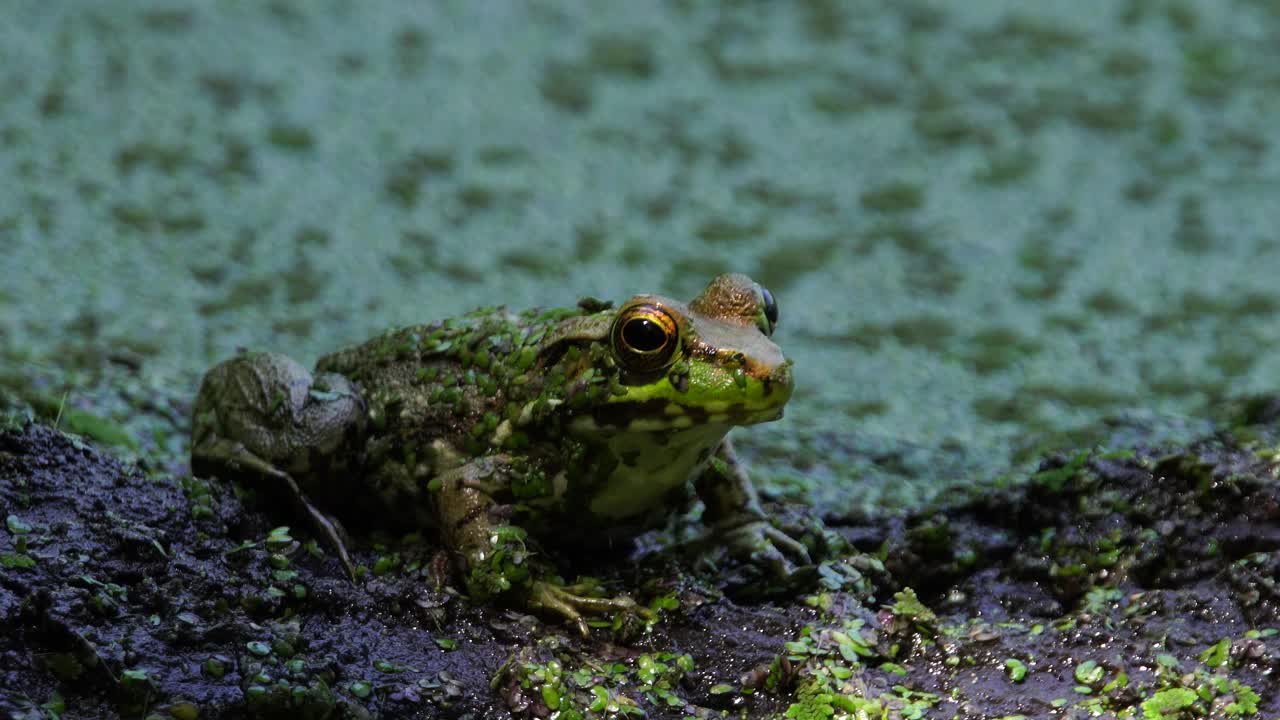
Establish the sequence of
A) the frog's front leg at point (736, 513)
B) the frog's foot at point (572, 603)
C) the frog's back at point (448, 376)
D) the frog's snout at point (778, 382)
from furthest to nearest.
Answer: the frog's front leg at point (736, 513)
the frog's back at point (448, 376)
the frog's foot at point (572, 603)
the frog's snout at point (778, 382)

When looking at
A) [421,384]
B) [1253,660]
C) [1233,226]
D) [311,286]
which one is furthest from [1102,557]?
[1233,226]

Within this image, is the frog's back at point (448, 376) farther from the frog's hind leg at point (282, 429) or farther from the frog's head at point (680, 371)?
the frog's head at point (680, 371)

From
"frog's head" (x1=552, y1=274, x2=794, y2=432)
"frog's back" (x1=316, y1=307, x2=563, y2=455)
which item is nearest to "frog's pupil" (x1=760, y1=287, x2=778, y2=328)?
"frog's head" (x1=552, y1=274, x2=794, y2=432)

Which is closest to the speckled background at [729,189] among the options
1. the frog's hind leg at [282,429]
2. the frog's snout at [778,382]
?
the frog's snout at [778,382]

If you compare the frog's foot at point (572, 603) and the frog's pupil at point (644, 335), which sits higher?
the frog's pupil at point (644, 335)

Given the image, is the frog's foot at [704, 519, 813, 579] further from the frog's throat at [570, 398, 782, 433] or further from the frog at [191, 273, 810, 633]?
the frog's throat at [570, 398, 782, 433]

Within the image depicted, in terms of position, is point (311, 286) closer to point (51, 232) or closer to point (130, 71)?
point (51, 232)
